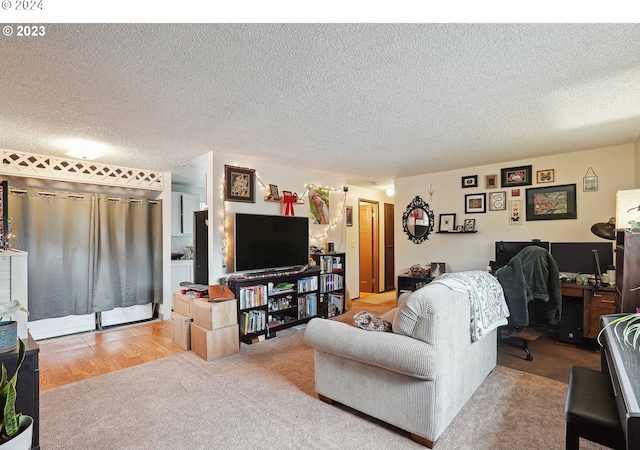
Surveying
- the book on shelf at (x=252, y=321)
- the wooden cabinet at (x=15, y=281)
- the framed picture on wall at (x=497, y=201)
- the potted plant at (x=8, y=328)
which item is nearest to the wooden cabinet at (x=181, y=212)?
the book on shelf at (x=252, y=321)

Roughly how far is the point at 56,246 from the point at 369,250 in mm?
5231

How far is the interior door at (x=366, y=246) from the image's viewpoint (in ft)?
22.4

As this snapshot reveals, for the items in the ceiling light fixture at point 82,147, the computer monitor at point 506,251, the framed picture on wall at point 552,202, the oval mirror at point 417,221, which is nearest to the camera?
the ceiling light fixture at point 82,147

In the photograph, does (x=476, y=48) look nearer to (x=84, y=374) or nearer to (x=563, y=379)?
(x=563, y=379)

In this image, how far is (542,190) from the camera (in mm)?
4141

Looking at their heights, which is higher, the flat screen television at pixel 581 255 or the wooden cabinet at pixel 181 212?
the wooden cabinet at pixel 181 212

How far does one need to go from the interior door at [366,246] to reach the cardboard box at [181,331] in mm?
4043

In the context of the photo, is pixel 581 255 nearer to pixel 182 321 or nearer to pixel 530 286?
pixel 530 286

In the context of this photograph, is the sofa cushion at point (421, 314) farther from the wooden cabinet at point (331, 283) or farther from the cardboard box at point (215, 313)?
the wooden cabinet at point (331, 283)

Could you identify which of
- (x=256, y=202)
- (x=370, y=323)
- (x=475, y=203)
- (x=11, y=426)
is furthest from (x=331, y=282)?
(x=11, y=426)

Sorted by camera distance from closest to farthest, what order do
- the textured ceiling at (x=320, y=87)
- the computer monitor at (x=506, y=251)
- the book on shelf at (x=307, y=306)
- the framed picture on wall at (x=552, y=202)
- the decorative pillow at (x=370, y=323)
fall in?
1. the textured ceiling at (x=320, y=87)
2. the decorative pillow at (x=370, y=323)
3. the framed picture on wall at (x=552, y=202)
4. the computer monitor at (x=506, y=251)
5. the book on shelf at (x=307, y=306)

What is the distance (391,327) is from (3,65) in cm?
279

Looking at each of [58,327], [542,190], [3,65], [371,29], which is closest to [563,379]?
[542,190]

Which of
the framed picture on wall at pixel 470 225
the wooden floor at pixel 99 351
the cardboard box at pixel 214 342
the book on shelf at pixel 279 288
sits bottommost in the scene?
the wooden floor at pixel 99 351
